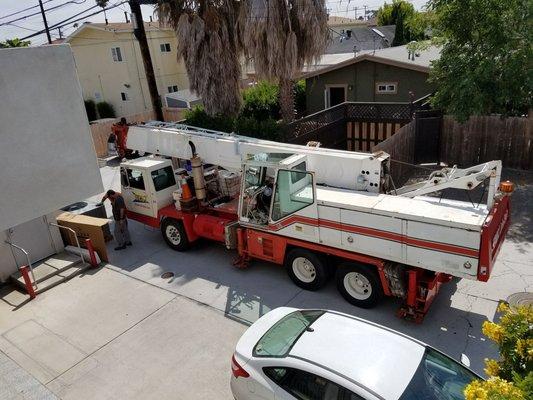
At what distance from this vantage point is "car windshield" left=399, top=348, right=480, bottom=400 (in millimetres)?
4750

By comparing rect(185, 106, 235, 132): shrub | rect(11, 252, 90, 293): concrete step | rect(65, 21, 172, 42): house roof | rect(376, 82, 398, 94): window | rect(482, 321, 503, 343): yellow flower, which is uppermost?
rect(65, 21, 172, 42): house roof

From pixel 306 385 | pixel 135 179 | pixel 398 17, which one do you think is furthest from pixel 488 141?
pixel 398 17

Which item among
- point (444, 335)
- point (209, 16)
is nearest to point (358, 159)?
point (444, 335)

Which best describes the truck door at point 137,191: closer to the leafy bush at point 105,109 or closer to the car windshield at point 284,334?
the car windshield at point 284,334

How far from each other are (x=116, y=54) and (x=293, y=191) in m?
28.0

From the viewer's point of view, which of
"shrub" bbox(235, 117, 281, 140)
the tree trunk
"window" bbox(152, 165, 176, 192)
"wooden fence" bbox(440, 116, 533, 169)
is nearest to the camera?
"window" bbox(152, 165, 176, 192)

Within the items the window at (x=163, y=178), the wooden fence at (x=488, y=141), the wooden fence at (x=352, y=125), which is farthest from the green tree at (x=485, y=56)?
the window at (x=163, y=178)

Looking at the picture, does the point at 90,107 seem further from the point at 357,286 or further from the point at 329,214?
the point at 357,286

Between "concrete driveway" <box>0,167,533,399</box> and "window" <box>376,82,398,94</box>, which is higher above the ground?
"window" <box>376,82,398,94</box>

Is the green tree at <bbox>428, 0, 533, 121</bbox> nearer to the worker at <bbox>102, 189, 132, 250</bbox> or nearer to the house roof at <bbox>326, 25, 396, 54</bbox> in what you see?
the worker at <bbox>102, 189, 132, 250</bbox>

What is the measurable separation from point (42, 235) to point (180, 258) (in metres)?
3.73

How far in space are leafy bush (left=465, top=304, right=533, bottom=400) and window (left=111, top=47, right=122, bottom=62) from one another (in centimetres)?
3254

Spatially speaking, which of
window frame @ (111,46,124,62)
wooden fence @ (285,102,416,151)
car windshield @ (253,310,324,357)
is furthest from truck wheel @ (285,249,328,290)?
window frame @ (111,46,124,62)

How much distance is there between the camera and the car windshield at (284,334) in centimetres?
559
